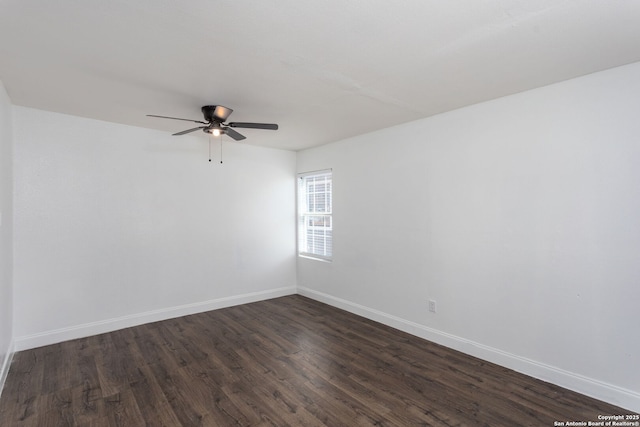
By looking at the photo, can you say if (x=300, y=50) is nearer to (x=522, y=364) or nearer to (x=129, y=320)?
(x=522, y=364)

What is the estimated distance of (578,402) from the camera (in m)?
2.22

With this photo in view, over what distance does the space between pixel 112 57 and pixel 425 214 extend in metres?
3.10

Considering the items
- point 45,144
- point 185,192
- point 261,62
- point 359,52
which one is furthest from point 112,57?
point 185,192

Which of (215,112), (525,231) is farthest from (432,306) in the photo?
(215,112)

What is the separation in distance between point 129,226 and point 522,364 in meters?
4.37

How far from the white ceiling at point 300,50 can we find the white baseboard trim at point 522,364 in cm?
232

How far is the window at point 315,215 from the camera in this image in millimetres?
4773

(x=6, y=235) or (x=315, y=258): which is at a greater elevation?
(x=6, y=235)

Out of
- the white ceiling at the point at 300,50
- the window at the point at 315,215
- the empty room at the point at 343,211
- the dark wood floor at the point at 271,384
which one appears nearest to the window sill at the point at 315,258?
the window at the point at 315,215

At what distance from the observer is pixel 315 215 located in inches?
198

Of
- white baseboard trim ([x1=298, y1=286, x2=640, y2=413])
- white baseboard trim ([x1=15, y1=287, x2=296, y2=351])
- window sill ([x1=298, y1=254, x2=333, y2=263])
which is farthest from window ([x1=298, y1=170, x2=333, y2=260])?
white baseboard trim ([x1=298, y1=286, x2=640, y2=413])

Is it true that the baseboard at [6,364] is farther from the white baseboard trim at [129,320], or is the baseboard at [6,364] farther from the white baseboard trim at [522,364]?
the white baseboard trim at [522,364]

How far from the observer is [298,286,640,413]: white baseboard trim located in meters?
2.18

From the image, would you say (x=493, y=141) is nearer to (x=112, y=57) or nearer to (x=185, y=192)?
(x=112, y=57)
